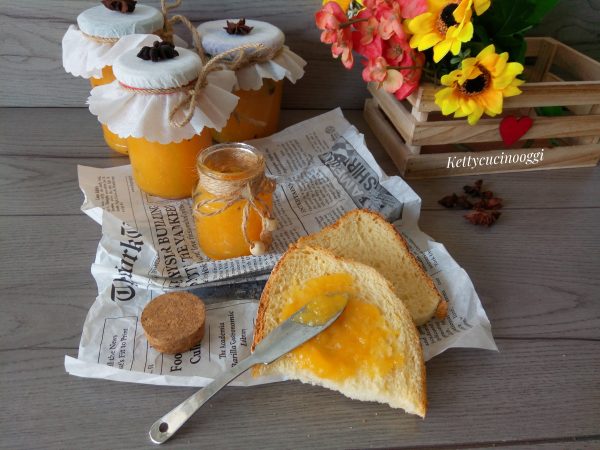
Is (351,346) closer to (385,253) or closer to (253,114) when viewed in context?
(385,253)

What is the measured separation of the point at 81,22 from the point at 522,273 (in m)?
0.79

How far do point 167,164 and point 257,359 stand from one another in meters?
0.39

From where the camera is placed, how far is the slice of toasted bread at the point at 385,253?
0.62 metres

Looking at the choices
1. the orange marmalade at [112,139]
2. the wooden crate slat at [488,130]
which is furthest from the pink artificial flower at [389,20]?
the orange marmalade at [112,139]

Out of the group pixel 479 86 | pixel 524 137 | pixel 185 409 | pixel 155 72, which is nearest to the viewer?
pixel 185 409

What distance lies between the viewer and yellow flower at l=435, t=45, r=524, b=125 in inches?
29.2

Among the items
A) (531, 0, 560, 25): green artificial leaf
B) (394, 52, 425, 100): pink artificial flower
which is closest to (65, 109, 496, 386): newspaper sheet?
(394, 52, 425, 100): pink artificial flower

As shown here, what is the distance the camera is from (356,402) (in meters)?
0.53

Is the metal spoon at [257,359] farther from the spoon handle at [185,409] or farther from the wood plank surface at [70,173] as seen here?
the wood plank surface at [70,173]

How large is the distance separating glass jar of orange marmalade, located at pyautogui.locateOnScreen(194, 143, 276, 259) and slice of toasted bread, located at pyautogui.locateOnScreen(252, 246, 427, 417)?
90mm

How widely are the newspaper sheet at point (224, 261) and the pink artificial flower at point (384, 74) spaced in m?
0.13

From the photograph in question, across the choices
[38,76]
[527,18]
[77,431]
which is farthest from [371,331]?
[38,76]

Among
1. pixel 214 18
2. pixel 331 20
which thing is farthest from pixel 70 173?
pixel 331 20

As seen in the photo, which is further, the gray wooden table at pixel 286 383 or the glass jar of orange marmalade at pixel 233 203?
the glass jar of orange marmalade at pixel 233 203
